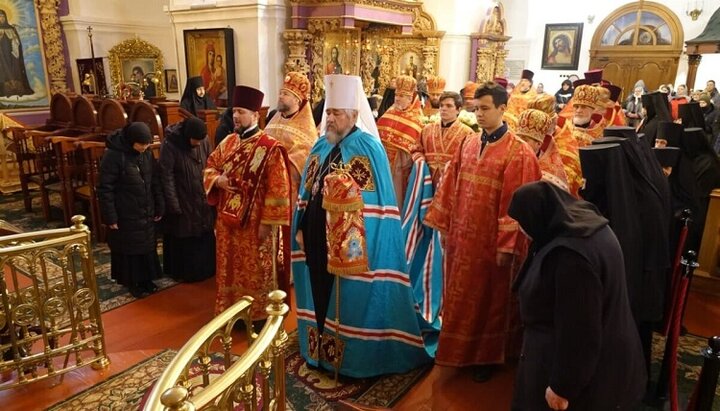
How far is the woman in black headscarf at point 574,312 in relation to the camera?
1723 millimetres

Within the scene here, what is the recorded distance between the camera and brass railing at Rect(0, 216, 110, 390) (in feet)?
9.09

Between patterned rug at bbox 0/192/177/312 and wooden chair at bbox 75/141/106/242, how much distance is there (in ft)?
0.57

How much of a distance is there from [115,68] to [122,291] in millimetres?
8091

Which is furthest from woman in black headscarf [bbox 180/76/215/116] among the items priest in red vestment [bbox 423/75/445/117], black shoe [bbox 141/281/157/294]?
priest in red vestment [bbox 423/75/445/117]

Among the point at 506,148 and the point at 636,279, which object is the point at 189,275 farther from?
the point at 636,279

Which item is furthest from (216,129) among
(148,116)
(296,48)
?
(296,48)

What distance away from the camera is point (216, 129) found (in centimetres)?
562

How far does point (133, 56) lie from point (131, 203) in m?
8.32

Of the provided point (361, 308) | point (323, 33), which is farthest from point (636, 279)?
point (323, 33)

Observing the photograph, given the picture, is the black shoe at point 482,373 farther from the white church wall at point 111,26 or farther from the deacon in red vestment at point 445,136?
the white church wall at point 111,26

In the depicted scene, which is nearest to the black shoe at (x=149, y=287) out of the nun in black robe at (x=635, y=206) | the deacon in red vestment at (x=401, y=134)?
the deacon in red vestment at (x=401, y=134)

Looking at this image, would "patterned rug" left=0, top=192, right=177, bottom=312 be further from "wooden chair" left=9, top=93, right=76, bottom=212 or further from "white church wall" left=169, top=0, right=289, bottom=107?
"white church wall" left=169, top=0, right=289, bottom=107

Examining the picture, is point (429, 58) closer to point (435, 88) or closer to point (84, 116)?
point (435, 88)

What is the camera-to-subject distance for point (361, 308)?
3078 mm
